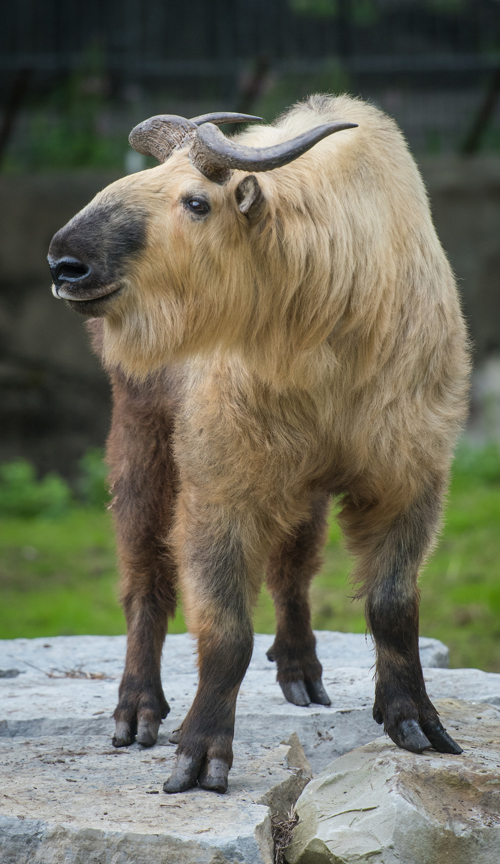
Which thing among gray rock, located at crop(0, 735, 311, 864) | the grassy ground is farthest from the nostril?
the grassy ground

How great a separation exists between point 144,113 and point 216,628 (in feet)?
22.3

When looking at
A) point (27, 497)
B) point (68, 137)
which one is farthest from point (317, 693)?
point (68, 137)

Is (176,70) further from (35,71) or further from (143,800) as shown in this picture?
(143,800)

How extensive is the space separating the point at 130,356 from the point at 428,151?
23.5ft

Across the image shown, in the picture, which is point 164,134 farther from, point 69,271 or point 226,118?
point 69,271

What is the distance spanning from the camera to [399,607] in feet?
11.1

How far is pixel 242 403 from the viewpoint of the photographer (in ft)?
10.2

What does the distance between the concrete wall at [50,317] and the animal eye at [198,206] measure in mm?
6353

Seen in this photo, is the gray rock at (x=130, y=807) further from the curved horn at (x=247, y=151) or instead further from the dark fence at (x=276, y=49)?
the dark fence at (x=276, y=49)

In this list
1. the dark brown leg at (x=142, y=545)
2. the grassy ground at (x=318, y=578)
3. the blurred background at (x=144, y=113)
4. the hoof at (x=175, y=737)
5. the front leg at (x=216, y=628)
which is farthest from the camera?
the blurred background at (x=144, y=113)

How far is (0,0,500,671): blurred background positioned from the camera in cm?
904

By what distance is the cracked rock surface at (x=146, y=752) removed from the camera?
275cm

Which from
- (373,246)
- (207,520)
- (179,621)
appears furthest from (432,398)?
(179,621)

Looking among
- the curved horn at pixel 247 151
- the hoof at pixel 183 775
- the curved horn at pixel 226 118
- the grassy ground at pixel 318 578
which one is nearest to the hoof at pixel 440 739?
the hoof at pixel 183 775
